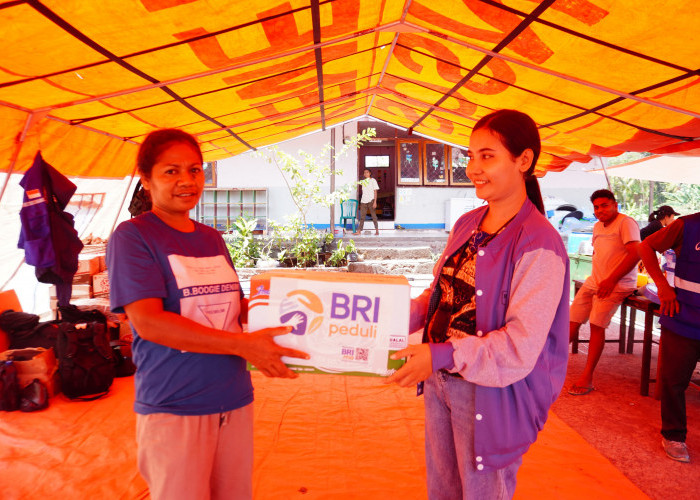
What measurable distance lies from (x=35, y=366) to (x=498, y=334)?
411cm

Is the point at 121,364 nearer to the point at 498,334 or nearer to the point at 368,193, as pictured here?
the point at 498,334

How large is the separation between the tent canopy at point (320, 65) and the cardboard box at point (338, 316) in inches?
74.0

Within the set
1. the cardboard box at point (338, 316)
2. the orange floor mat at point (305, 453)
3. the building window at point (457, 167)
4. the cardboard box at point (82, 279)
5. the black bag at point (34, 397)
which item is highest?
the building window at point (457, 167)

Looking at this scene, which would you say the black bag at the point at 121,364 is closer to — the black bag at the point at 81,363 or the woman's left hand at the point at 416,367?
the black bag at the point at 81,363

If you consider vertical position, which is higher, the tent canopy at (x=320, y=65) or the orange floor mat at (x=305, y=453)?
the tent canopy at (x=320, y=65)

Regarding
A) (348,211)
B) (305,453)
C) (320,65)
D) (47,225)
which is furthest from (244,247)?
(305,453)

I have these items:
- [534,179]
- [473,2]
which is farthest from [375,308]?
[473,2]

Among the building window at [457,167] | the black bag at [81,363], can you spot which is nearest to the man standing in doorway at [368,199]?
the building window at [457,167]

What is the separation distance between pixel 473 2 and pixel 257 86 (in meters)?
2.30

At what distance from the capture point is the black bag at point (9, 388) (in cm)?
380

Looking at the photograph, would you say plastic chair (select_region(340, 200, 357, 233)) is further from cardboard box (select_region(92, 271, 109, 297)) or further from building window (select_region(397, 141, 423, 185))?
cardboard box (select_region(92, 271, 109, 297))

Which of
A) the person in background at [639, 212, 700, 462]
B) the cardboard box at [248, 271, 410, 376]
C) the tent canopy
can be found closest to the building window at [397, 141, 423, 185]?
the tent canopy

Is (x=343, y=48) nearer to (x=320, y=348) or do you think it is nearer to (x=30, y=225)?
(x=30, y=225)

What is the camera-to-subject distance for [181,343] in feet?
4.37
